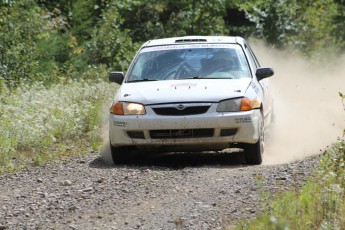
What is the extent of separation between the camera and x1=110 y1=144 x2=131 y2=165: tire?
11773 mm

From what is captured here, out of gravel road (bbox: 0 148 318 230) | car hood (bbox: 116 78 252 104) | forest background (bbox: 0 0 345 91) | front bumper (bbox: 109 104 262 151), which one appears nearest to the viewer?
gravel road (bbox: 0 148 318 230)

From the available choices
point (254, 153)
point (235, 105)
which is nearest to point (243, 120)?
point (235, 105)

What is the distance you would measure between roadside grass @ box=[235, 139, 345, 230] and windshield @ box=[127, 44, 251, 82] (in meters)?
3.71

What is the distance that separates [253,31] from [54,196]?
854 inches

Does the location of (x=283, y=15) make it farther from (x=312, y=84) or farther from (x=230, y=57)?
(x=230, y=57)

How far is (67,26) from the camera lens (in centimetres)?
2722

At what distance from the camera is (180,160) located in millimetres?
12484

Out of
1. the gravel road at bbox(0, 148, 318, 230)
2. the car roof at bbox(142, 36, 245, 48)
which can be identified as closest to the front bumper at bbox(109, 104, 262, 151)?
the gravel road at bbox(0, 148, 318, 230)

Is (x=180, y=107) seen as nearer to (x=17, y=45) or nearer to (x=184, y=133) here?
(x=184, y=133)

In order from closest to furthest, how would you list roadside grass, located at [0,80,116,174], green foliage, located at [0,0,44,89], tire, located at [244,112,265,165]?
tire, located at [244,112,265,165], roadside grass, located at [0,80,116,174], green foliage, located at [0,0,44,89]

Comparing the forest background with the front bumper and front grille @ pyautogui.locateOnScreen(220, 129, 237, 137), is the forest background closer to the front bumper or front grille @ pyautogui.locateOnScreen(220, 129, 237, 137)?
the front bumper

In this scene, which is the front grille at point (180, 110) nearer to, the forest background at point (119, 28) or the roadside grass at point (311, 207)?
the roadside grass at point (311, 207)

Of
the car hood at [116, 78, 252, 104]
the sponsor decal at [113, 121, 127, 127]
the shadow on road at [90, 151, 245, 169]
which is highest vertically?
the car hood at [116, 78, 252, 104]

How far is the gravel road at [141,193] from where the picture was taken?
7.99 meters
